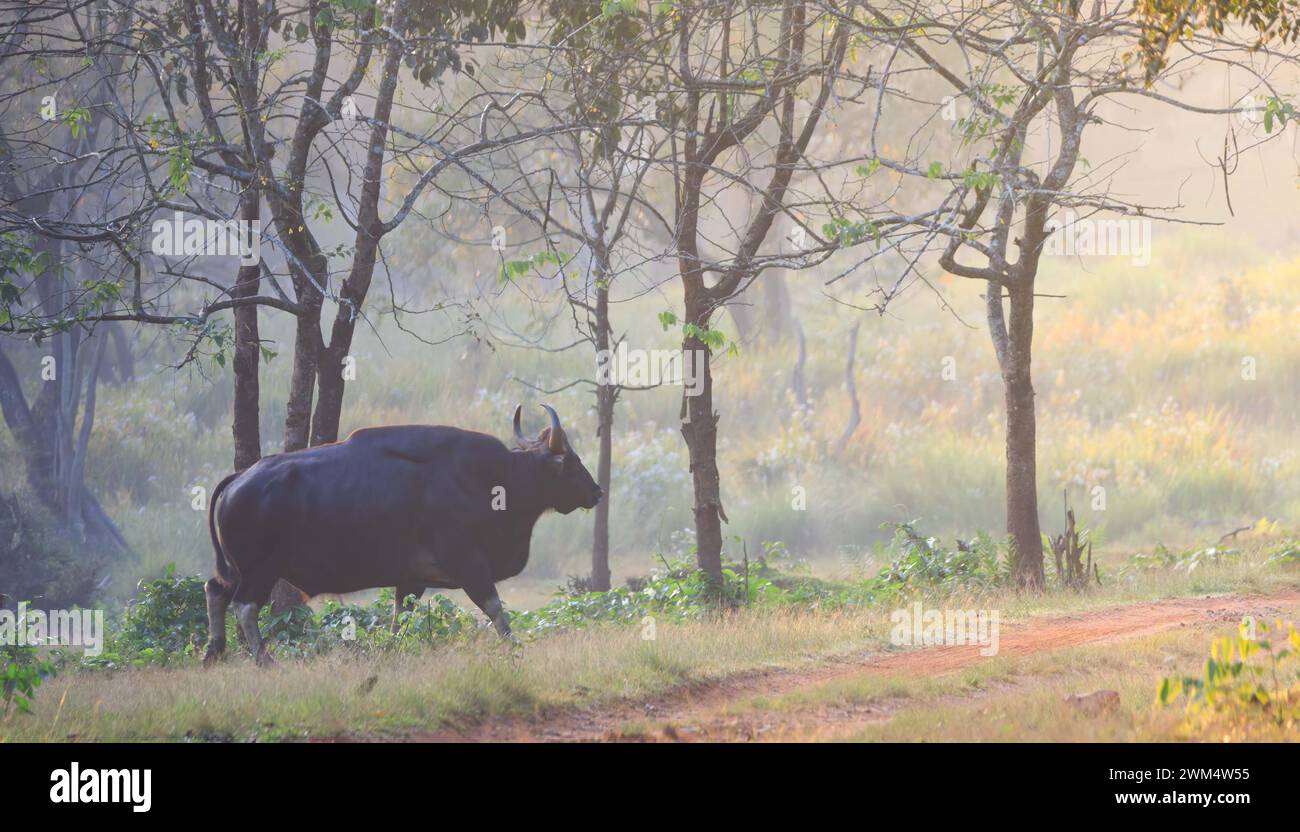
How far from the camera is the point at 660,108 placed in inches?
599

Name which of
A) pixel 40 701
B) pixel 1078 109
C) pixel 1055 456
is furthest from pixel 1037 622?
pixel 1055 456

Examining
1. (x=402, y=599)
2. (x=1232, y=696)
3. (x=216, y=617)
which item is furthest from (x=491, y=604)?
(x=1232, y=696)

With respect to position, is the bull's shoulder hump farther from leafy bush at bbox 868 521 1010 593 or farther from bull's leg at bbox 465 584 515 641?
leafy bush at bbox 868 521 1010 593

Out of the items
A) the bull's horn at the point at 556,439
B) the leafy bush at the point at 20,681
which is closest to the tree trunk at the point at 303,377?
the bull's horn at the point at 556,439

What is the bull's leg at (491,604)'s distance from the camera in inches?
460

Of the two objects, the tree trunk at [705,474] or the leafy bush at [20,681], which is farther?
the tree trunk at [705,474]

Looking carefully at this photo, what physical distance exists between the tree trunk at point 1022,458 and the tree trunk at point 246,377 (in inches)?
321

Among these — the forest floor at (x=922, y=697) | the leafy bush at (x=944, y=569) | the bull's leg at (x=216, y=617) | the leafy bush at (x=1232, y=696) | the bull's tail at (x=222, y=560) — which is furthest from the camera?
the leafy bush at (x=944, y=569)

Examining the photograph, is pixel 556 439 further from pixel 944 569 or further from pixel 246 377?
pixel 944 569

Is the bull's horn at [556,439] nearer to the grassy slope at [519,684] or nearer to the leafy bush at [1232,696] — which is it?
the grassy slope at [519,684]

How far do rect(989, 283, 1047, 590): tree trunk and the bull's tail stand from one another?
8211mm

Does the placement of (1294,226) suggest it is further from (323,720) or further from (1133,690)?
(323,720)

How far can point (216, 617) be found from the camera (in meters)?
11.6

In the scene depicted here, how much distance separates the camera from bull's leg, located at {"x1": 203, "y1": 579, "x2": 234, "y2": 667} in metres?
11.4
